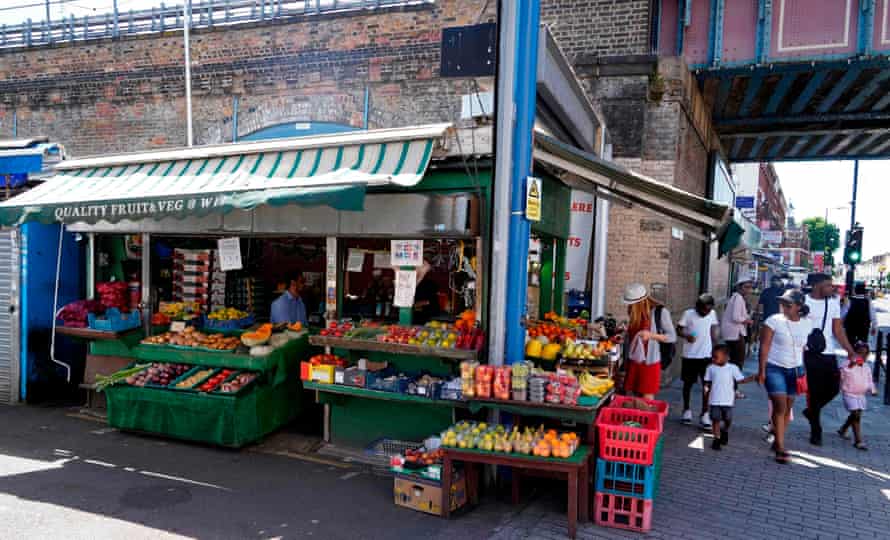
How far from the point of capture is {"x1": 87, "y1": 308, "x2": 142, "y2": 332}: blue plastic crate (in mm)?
7844

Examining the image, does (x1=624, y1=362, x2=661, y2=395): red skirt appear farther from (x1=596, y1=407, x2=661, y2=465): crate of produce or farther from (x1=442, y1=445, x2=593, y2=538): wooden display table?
(x1=442, y1=445, x2=593, y2=538): wooden display table

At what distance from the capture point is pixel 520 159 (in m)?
5.43

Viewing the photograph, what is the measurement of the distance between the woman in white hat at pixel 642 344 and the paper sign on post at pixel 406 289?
2492mm

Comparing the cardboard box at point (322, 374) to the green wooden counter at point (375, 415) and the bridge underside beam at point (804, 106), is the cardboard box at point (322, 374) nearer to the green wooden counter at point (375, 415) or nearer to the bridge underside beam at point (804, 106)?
the green wooden counter at point (375, 415)

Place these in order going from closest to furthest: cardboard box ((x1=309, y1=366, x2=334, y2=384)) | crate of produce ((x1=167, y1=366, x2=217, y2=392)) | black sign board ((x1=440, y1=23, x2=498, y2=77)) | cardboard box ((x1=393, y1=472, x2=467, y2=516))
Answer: cardboard box ((x1=393, y1=472, x2=467, y2=516))
black sign board ((x1=440, y1=23, x2=498, y2=77))
cardboard box ((x1=309, y1=366, x2=334, y2=384))
crate of produce ((x1=167, y1=366, x2=217, y2=392))

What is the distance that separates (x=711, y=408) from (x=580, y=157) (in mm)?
3392

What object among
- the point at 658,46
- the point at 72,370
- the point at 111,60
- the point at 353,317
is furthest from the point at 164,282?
the point at 658,46

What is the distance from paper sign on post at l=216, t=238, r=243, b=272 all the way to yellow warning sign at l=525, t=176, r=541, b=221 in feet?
13.9

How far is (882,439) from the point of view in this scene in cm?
764

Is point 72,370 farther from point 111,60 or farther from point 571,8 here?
point 571,8

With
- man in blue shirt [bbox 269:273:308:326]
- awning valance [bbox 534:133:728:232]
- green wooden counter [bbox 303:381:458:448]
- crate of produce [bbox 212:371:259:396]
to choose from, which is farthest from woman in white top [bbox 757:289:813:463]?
man in blue shirt [bbox 269:273:308:326]

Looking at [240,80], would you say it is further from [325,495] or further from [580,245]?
[325,495]

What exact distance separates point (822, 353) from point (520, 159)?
15.2 feet

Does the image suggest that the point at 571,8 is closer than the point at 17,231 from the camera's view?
No
